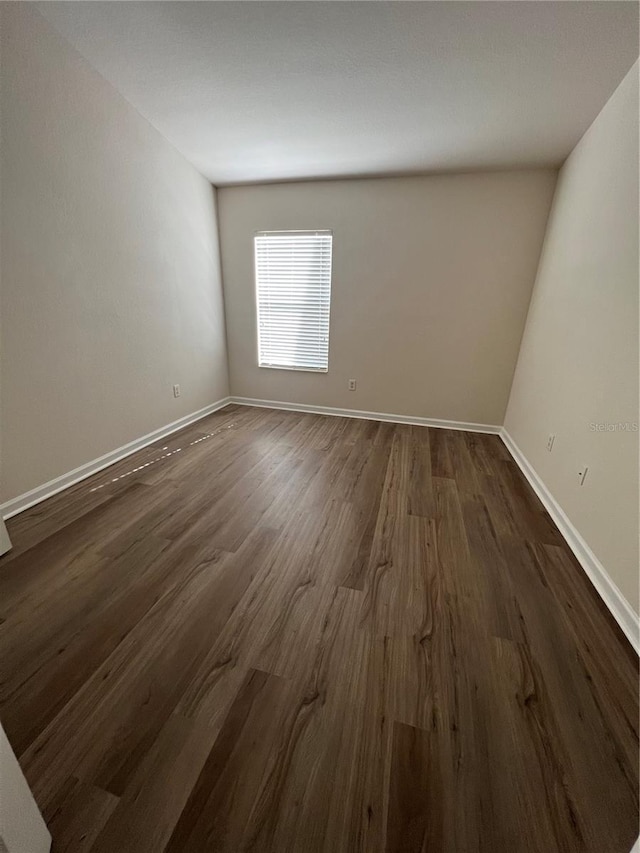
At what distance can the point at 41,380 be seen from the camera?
1873mm

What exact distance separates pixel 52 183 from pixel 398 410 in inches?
127

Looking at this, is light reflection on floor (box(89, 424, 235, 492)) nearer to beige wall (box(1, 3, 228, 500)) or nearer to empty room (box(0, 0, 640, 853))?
empty room (box(0, 0, 640, 853))

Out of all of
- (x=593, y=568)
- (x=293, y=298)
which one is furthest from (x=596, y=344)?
(x=293, y=298)

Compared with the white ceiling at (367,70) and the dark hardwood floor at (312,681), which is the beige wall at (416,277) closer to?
the white ceiling at (367,70)

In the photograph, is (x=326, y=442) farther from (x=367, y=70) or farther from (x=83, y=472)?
(x=367, y=70)

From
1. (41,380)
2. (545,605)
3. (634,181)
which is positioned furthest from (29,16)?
(545,605)

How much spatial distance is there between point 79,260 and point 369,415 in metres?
2.84

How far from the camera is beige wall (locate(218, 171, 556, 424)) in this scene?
9.32ft

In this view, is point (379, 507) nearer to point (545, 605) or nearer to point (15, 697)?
point (545, 605)

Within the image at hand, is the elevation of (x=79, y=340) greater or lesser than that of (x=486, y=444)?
greater

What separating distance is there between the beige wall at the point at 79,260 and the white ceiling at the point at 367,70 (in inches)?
9.4

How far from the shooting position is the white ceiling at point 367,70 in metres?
1.46


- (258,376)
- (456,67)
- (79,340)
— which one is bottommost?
(258,376)

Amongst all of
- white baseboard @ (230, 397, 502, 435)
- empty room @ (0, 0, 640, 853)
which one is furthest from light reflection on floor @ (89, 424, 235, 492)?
white baseboard @ (230, 397, 502, 435)
